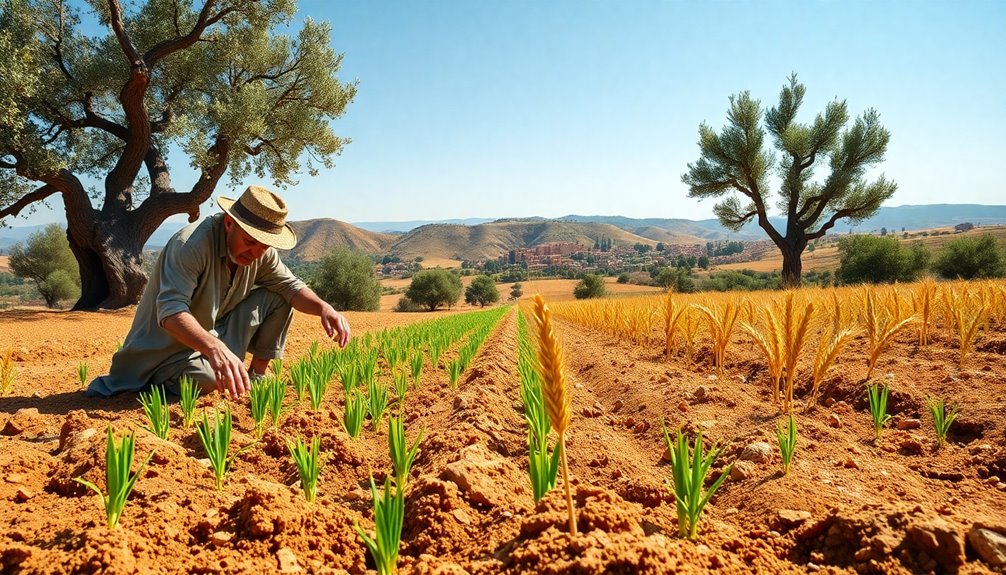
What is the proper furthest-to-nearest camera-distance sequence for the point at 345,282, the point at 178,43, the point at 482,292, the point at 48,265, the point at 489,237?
the point at 489,237
the point at 482,292
the point at 48,265
the point at 345,282
the point at 178,43

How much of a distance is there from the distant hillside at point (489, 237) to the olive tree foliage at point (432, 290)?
9857 centimetres

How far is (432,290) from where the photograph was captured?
140ft

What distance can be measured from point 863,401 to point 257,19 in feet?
54.4

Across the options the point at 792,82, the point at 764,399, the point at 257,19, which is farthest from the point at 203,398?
the point at 792,82

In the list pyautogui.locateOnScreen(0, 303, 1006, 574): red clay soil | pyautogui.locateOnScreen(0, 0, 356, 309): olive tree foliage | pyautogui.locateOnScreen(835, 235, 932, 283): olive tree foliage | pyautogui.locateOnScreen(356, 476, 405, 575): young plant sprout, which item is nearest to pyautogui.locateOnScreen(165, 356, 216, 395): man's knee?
pyautogui.locateOnScreen(0, 303, 1006, 574): red clay soil

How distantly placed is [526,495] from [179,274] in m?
2.79

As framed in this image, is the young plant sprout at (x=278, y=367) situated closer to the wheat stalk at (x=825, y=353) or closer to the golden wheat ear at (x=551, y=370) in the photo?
the golden wheat ear at (x=551, y=370)

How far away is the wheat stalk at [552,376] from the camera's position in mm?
1189

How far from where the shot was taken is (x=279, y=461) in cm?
251

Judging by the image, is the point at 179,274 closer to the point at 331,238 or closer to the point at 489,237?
the point at 489,237

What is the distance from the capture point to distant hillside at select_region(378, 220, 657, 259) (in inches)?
5920

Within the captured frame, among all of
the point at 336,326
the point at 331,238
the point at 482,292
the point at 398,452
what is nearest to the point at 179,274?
the point at 336,326

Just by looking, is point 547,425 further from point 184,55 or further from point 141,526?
point 184,55

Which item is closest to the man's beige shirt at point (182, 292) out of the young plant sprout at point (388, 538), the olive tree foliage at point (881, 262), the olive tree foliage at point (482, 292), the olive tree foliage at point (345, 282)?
the young plant sprout at point (388, 538)
